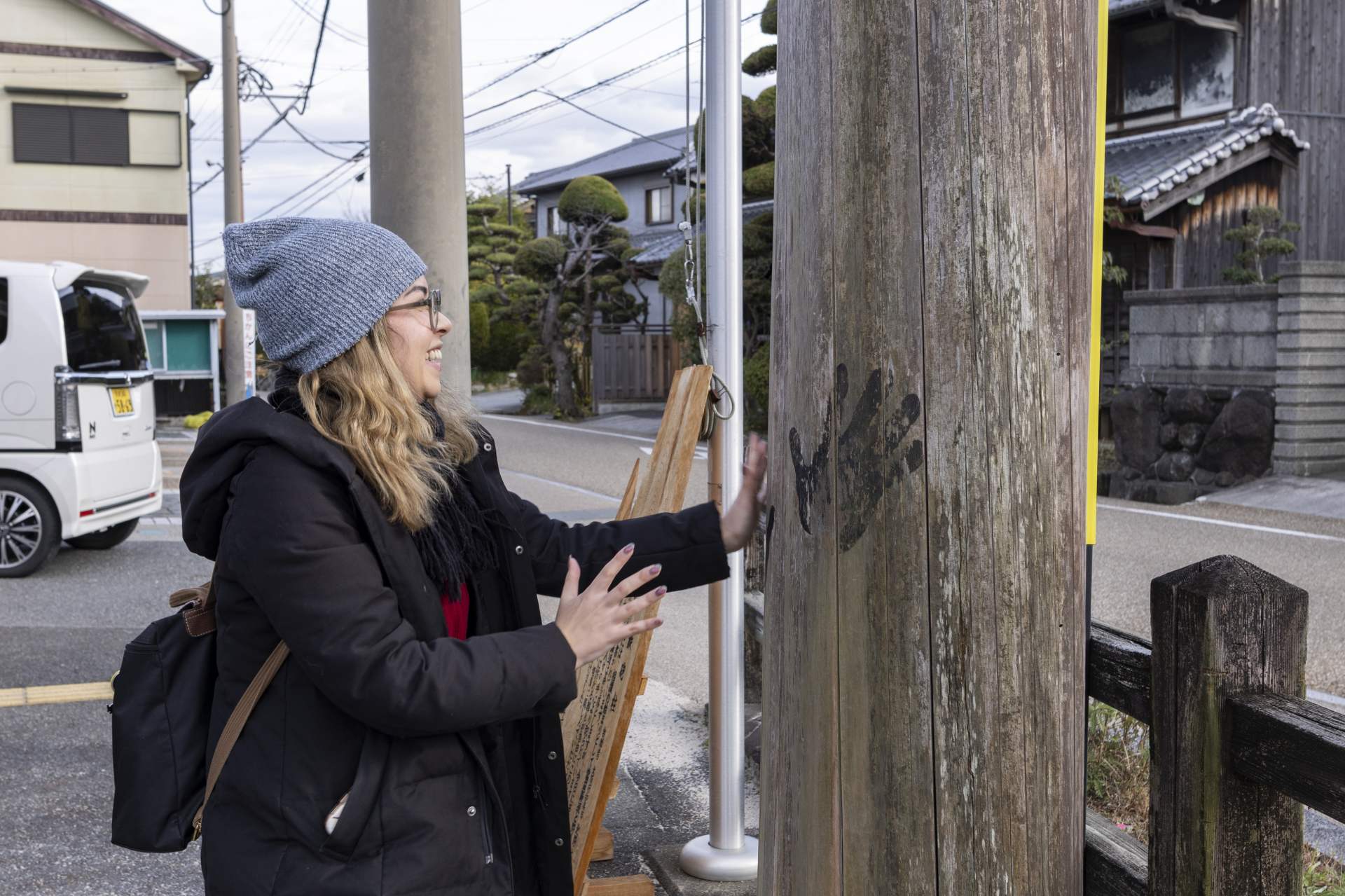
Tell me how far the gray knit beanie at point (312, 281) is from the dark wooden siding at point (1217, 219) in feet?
55.8

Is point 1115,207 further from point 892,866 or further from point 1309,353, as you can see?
point 892,866

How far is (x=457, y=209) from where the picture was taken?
4.57 meters

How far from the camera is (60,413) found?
7688 millimetres

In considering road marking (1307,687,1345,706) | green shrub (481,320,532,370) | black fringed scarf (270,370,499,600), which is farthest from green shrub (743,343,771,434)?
green shrub (481,320,532,370)

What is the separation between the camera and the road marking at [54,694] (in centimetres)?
523

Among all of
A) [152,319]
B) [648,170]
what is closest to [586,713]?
[152,319]

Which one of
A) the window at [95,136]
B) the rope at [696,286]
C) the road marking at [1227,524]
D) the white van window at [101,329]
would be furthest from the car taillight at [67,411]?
the window at [95,136]

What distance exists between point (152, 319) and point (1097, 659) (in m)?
19.2

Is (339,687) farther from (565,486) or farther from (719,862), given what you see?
(565,486)

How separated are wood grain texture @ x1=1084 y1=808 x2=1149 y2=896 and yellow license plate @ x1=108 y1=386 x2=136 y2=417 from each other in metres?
7.76

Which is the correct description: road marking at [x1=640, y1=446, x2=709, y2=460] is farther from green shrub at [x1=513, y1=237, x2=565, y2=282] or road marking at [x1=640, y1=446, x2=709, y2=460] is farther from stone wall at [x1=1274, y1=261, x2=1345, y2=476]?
green shrub at [x1=513, y1=237, x2=565, y2=282]

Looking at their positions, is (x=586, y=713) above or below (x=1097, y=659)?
below

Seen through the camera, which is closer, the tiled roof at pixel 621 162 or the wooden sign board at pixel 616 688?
the wooden sign board at pixel 616 688

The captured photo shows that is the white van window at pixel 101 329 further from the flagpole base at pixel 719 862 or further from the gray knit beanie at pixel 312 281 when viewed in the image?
the gray knit beanie at pixel 312 281
